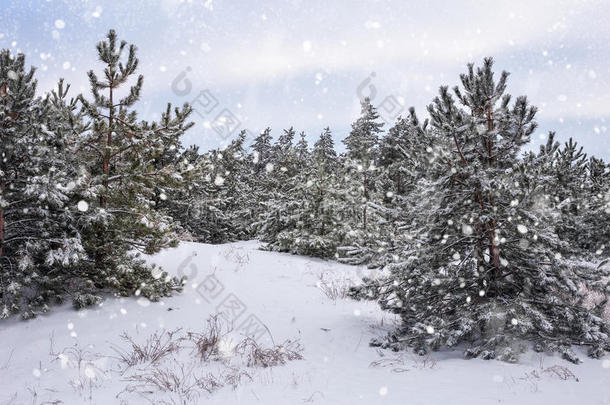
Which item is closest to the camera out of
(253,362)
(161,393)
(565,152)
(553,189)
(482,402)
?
(482,402)

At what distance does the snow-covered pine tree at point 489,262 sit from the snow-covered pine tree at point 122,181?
4.83 metres

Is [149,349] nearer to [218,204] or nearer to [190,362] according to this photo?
[190,362]

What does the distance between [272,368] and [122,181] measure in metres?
4.83

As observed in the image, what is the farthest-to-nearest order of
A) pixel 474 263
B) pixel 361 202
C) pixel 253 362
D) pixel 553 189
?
pixel 361 202, pixel 474 263, pixel 553 189, pixel 253 362

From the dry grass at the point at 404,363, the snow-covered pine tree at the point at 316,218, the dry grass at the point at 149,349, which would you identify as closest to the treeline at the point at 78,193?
the dry grass at the point at 149,349

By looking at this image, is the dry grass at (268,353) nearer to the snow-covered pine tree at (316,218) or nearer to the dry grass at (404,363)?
the dry grass at (404,363)

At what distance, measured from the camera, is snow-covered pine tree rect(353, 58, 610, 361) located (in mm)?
5383

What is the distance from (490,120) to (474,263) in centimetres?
243

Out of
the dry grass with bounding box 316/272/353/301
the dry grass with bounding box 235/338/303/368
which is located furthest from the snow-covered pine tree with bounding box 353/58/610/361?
the dry grass with bounding box 316/272/353/301

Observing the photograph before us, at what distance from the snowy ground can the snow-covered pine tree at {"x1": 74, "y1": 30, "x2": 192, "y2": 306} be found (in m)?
0.55

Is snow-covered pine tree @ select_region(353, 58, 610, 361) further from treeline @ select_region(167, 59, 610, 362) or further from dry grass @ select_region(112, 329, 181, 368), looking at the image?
dry grass @ select_region(112, 329, 181, 368)

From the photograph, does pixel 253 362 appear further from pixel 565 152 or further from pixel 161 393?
pixel 565 152

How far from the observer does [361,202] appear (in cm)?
1557

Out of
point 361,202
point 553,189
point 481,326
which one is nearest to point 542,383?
point 481,326
